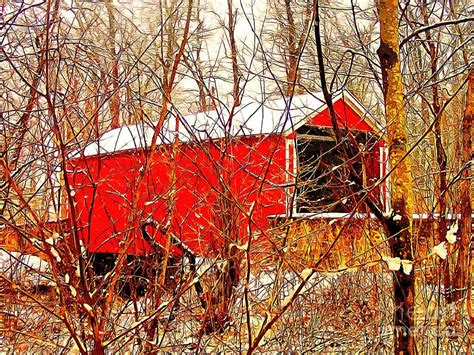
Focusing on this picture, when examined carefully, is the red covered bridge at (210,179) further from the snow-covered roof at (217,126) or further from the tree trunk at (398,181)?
the tree trunk at (398,181)

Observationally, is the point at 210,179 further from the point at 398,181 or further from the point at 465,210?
the point at 398,181

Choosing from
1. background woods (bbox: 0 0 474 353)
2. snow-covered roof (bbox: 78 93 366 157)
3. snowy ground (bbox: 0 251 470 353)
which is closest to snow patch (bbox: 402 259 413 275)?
background woods (bbox: 0 0 474 353)

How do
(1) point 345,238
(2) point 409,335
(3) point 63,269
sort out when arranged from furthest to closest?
(1) point 345,238, (2) point 409,335, (3) point 63,269

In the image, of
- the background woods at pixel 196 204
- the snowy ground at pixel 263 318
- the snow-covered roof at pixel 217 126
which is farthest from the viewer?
the snowy ground at pixel 263 318

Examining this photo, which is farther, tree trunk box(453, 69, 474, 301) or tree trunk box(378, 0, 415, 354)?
tree trunk box(453, 69, 474, 301)

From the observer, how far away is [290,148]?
11453 mm

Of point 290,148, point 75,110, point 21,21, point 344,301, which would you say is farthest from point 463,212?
point 290,148

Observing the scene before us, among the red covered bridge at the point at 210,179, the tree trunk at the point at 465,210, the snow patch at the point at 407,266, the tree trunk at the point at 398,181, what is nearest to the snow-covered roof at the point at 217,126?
the red covered bridge at the point at 210,179

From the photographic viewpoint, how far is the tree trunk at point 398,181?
295 centimetres

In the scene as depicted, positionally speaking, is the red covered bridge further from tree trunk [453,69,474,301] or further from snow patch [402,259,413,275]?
tree trunk [453,69,474,301]

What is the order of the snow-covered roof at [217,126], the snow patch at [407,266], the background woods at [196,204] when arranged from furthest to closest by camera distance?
the snow-covered roof at [217,126] < the background woods at [196,204] < the snow patch at [407,266]

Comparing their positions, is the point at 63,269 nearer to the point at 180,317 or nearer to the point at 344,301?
the point at 180,317

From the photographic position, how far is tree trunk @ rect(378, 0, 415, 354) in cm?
295

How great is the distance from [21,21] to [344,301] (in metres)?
3.99
